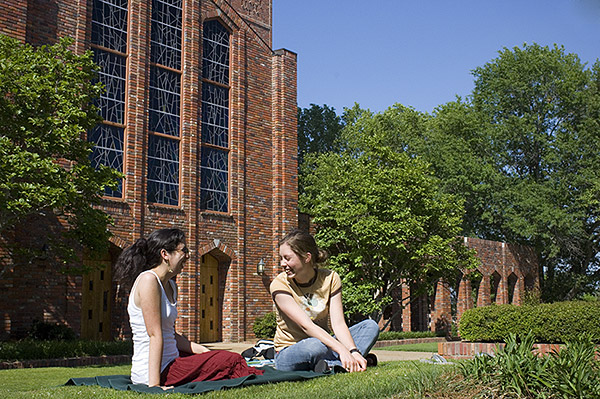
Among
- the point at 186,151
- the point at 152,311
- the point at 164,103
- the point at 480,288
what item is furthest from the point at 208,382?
the point at 480,288

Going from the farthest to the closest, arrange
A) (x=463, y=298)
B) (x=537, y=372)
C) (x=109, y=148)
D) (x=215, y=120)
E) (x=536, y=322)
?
(x=463, y=298), (x=215, y=120), (x=109, y=148), (x=536, y=322), (x=537, y=372)

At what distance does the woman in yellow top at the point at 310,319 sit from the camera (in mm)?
5559

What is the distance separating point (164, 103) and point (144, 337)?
1634 centimetres

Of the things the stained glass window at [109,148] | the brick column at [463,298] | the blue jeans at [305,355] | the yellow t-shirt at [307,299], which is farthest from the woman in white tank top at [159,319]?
the brick column at [463,298]

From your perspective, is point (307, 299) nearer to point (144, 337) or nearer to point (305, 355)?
point (305, 355)

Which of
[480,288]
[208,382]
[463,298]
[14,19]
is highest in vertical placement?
[14,19]

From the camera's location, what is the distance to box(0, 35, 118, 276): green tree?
42.0 feet

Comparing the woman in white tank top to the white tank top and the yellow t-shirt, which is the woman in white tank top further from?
the yellow t-shirt

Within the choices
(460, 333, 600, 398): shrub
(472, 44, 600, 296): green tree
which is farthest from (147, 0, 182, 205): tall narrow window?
(472, 44, 600, 296): green tree

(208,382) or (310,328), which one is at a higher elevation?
(310,328)

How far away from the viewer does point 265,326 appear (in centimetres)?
2089

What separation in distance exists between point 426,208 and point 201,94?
27.6ft

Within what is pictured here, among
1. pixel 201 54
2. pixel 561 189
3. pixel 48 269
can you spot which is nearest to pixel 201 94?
pixel 201 54

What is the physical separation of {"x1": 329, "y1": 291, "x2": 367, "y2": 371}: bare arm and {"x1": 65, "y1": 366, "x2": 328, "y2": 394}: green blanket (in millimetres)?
338
